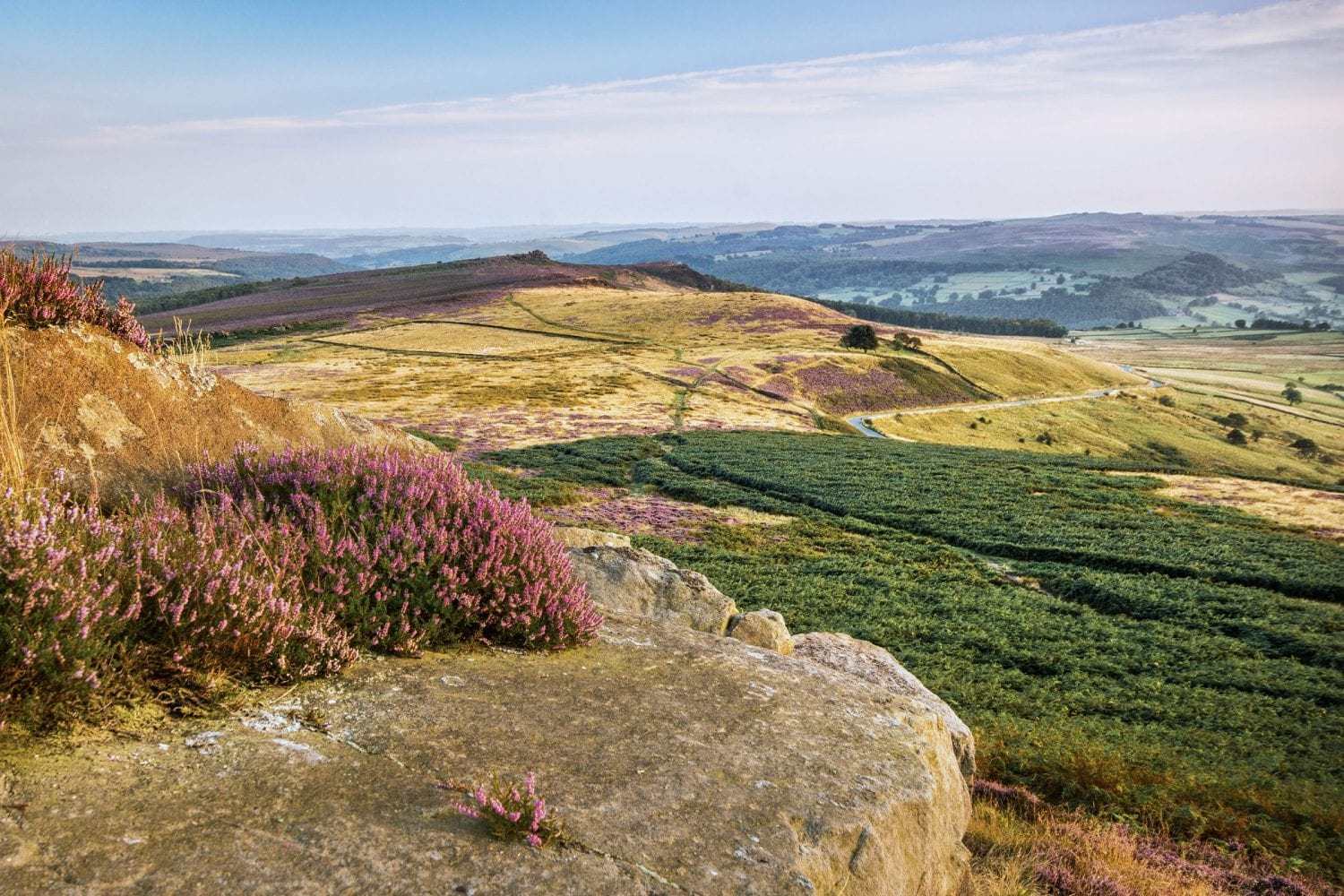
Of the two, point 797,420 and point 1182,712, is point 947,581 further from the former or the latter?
point 797,420

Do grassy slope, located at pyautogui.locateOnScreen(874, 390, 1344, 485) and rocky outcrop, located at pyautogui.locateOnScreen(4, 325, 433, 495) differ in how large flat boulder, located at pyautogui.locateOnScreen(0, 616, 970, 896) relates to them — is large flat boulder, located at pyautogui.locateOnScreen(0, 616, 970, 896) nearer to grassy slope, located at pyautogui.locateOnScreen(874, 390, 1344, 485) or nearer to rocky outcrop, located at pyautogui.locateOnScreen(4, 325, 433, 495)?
rocky outcrop, located at pyautogui.locateOnScreen(4, 325, 433, 495)

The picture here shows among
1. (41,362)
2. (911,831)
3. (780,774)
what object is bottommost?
(911,831)

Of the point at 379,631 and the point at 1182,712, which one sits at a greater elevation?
the point at 379,631

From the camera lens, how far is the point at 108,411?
8469 millimetres

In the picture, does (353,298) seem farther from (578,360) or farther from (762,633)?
(762,633)

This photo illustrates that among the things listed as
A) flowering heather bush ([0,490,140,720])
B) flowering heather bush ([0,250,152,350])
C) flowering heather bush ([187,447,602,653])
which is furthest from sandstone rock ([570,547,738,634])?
flowering heather bush ([0,250,152,350])

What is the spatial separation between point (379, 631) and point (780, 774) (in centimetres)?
347

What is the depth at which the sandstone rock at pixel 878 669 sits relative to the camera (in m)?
9.54

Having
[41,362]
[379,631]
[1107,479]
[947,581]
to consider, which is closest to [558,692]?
[379,631]

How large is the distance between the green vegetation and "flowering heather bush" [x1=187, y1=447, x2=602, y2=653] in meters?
9.25

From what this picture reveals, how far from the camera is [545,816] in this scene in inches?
184

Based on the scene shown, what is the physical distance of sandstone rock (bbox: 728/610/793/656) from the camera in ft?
34.3

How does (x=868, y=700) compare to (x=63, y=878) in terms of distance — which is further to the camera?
(x=868, y=700)

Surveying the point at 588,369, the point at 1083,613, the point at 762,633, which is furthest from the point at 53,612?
the point at 588,369
